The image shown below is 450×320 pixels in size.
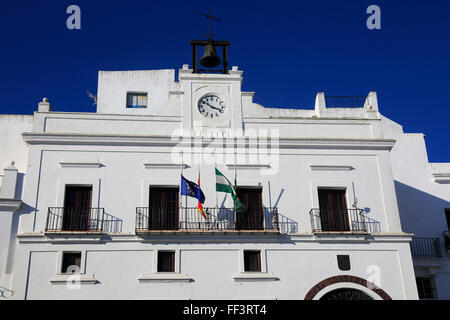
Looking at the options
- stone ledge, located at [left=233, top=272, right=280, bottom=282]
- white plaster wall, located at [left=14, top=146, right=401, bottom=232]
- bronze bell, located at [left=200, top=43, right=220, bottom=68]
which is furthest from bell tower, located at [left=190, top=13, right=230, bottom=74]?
stone ledge, located at [left=233, top=272, right=280, bottom=282]

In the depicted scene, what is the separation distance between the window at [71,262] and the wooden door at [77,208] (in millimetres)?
883

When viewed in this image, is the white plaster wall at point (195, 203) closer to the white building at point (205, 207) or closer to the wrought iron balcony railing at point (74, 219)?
the white building at point (205, 207)

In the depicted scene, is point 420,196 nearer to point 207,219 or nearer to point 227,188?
point 227,188

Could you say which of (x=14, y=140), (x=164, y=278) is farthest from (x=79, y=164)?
(x=14, y=140)

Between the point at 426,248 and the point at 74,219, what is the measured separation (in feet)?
44.7

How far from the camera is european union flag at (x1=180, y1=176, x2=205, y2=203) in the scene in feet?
62.4

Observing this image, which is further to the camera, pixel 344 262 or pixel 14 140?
pixel 14 140

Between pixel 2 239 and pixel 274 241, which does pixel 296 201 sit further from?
pixel 2 239

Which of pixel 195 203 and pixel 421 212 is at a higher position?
pixel 421 212

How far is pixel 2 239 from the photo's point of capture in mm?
18547

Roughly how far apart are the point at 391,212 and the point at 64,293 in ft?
38.0

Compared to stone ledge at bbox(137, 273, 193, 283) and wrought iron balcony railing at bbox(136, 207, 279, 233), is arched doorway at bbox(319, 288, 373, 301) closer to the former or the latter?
wrought iron balcony railing at bbox(136, 207, 279, 233)

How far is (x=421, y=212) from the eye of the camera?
76.9ft

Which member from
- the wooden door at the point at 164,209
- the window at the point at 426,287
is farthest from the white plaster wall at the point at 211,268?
the window at the point at 426,287
